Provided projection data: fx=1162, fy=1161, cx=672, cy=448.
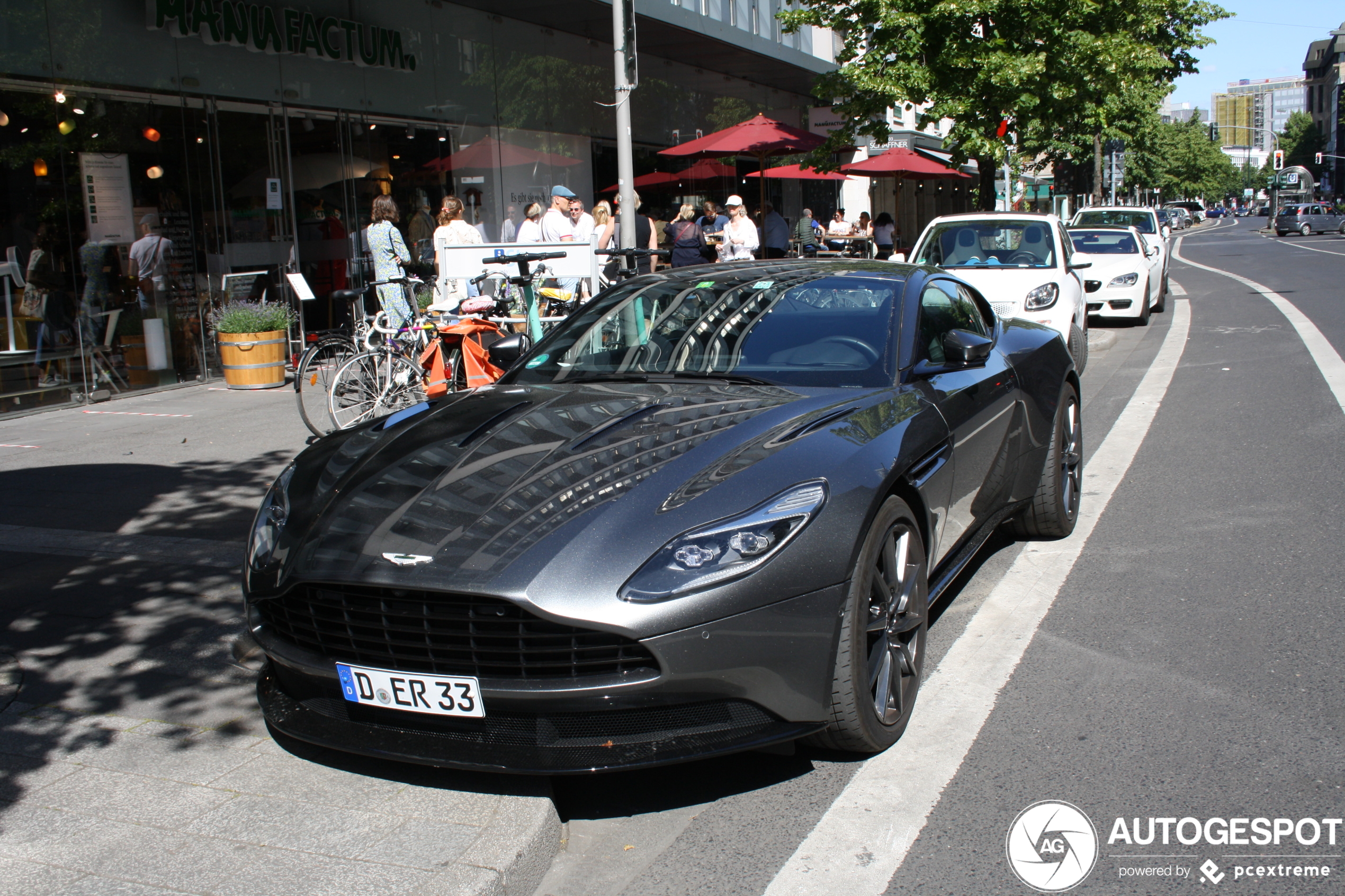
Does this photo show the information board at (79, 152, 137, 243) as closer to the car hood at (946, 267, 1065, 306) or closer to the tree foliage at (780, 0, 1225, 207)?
the car hood at (946, 267, 1065, 306)

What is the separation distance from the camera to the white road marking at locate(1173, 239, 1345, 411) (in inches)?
395

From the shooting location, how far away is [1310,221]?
65.2 meters

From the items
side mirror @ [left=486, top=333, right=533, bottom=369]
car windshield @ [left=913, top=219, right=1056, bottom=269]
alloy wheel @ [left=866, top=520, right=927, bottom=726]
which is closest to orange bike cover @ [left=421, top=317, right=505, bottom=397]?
side mirror @ [left=486, top=333, right=533, bottom=369]

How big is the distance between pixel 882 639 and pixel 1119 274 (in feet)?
45.7

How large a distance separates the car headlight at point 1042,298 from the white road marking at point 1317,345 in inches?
97.0

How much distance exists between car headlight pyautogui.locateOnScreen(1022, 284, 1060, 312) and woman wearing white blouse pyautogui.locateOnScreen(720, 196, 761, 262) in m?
4.51

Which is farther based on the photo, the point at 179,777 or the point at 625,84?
the point at 625,84

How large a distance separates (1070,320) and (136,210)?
9.31m

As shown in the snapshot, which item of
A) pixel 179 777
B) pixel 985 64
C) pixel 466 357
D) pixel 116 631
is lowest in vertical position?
pixel 179 777

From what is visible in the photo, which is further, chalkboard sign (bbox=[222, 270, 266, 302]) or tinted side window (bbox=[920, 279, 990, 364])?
chalkboard sign (bbox=[222, 270, 266, 302])

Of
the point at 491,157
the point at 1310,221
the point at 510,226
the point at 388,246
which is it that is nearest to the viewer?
the point at 388,246

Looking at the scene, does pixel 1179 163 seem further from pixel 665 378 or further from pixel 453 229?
pixel 665 378

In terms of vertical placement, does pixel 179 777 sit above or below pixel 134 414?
below

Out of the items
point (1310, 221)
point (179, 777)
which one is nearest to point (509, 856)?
point (179, 777)
